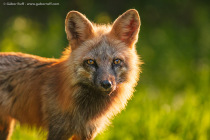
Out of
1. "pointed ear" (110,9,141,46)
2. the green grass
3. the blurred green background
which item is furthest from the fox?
the blurred green background

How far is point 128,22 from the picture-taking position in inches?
164

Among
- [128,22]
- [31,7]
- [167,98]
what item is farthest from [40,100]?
[31,7]

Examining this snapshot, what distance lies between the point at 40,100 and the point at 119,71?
118 centimetres

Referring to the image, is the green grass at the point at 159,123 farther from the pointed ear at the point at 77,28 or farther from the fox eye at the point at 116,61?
the pointed ear at the point at 77,28

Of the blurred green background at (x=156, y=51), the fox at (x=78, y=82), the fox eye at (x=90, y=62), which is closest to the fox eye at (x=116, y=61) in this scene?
the fox at (x=78, y=82)

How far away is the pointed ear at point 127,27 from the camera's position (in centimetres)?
409

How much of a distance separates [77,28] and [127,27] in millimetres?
673

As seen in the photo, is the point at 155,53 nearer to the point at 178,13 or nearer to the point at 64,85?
the point at 178,13

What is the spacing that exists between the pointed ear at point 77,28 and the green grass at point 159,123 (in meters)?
1.78

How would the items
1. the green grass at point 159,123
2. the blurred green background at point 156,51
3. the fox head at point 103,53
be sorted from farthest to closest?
the blurred green background at point 156,51
the green grass at point 159,123
the fox head at point 103,53

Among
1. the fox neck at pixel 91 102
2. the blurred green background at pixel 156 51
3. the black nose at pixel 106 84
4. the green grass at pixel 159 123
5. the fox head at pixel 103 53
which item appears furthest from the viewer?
the blurred green background at pixel 156 51

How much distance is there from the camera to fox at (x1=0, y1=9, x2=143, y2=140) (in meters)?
3.90

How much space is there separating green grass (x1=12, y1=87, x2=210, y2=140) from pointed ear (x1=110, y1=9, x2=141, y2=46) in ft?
5.50

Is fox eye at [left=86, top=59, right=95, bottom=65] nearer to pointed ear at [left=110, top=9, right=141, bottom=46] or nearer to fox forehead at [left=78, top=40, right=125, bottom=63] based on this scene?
fox forehead at [left=78, top=40, right=125, bottom=63]
